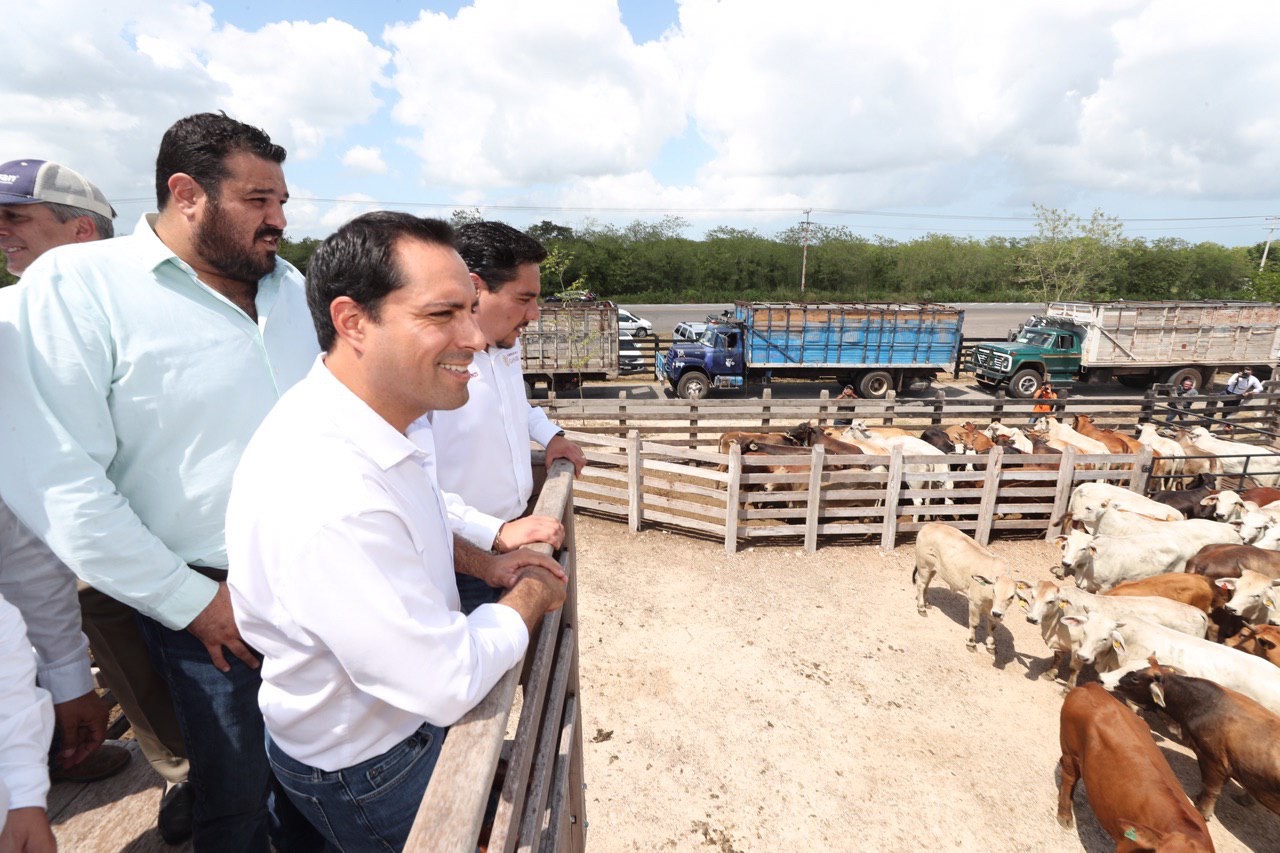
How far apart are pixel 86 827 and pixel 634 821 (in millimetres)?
3364

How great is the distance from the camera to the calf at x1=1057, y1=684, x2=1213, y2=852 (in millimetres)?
3672

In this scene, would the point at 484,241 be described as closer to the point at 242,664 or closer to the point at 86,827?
the point at 242,664

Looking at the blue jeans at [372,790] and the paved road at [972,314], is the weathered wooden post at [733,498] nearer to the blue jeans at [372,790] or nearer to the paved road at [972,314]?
the blue jeans at [372,790]

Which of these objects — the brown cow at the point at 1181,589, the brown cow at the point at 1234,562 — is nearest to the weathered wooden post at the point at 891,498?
the brown cow at the point at 1181,589

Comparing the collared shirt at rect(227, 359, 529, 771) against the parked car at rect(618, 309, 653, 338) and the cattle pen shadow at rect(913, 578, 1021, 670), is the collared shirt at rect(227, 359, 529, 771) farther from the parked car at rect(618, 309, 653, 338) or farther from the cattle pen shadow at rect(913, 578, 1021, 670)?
the parked car at rect(618, 309, 653, 338)

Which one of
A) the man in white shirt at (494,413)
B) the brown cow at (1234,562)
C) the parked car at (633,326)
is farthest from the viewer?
the parked car at (633,326)

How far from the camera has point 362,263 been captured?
53.9 inches

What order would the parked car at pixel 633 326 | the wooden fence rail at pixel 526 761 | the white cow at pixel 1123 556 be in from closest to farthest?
the wooden fence rail at pixel 526 761
the white cow at pixel 1123 556
the parked car at pixel 633 326

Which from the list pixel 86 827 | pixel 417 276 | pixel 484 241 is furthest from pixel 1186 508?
pixel 86 827

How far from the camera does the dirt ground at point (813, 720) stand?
467cm

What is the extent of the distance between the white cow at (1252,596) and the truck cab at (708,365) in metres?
12.0

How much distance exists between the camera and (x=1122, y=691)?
17.4ft

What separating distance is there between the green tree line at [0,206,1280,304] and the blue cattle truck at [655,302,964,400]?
30496 mm

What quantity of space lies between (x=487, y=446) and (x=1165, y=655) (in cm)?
614
